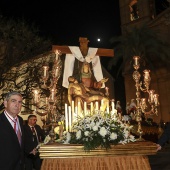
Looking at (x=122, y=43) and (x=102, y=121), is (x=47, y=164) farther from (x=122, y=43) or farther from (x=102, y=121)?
(x=122, y=43)

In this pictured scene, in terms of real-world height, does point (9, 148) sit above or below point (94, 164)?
above

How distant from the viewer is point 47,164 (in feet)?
15.3

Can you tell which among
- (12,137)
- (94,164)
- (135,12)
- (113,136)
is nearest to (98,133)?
(113,136)

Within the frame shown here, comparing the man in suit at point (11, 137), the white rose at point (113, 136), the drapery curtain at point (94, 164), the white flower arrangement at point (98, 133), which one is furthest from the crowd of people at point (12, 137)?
the white rose at point (113, 136)

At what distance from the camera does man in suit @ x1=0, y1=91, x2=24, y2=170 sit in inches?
143

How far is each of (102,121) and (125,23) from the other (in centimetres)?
2681

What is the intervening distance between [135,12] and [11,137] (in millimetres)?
28791

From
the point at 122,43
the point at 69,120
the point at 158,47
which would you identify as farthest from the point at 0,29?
the point at 69,120

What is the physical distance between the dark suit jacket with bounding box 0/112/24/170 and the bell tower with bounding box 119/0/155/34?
2595 cm

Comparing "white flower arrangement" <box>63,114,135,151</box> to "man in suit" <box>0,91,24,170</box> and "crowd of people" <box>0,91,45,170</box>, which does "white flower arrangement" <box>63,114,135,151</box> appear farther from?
"man in suit" <box>0,91,24,170</box>

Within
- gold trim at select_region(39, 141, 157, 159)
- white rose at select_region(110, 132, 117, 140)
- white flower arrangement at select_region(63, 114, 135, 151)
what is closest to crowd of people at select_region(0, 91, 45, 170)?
gold trim at select_region(39, 141, 157, 159)

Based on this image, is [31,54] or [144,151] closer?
[144,151]

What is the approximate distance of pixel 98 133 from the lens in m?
4.76

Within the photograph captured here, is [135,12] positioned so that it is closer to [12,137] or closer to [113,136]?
[113,136]
